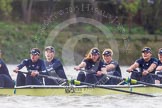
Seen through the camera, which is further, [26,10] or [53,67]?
[26,10]

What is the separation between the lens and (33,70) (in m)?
16.4

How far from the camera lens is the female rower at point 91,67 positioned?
16.7 metres

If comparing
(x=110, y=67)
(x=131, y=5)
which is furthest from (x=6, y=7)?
(x=110, y=67)

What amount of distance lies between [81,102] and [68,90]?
93 centimetres

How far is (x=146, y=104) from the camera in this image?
15.1 m

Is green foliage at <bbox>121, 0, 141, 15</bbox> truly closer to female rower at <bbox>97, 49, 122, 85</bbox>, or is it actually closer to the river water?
female rower at <bbox>97, 49, 122, 85</bbox>

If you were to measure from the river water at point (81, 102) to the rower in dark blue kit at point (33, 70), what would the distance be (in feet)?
2.42

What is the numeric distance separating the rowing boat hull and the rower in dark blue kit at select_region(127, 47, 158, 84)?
0.46 m

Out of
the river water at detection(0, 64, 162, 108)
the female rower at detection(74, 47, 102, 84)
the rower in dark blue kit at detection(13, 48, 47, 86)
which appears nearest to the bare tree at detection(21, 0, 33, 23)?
the female rower at detection(74, 47, 102, 84)

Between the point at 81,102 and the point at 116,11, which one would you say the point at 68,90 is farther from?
the point at 116,11

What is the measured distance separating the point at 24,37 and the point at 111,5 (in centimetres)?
668

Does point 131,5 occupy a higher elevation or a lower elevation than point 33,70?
higher

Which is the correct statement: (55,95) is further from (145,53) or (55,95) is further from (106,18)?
(106,18)

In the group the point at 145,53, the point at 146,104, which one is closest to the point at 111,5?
the point at 145,53
